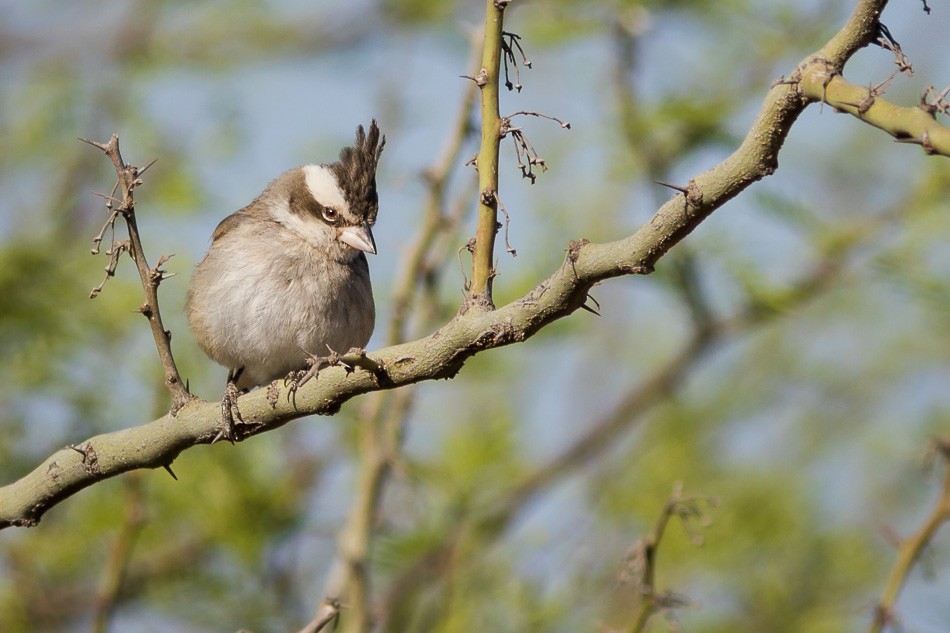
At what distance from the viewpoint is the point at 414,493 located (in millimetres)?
6098

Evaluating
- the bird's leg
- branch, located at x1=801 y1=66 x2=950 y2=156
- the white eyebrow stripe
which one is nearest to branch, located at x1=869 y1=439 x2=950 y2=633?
branch, located at x1=801 y1=66 x2=950 y2=156

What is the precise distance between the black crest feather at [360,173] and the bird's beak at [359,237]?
0.26 feet

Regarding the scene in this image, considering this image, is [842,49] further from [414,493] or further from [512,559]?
[512,559]

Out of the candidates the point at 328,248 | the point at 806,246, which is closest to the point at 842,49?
the point at 328,248

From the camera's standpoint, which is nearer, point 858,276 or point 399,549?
point 399,549

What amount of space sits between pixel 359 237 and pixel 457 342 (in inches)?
118

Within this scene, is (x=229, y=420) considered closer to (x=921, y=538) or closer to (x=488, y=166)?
(x=488, y=166)

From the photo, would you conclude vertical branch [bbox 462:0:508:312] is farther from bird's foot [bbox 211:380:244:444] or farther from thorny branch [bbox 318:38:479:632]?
thorny branch [bbox 318:38:479:632]

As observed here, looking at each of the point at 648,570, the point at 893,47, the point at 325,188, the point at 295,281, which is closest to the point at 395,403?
the point at 295,281

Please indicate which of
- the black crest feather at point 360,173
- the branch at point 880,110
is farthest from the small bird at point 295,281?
the branch at point 880,110

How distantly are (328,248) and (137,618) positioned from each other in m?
2.47

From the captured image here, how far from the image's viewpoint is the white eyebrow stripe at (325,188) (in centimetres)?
572

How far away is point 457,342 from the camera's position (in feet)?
8.82

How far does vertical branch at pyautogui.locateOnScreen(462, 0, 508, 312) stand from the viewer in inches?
109
